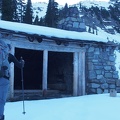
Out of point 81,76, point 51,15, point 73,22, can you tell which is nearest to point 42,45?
point 81,76

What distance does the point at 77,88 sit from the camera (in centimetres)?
1013

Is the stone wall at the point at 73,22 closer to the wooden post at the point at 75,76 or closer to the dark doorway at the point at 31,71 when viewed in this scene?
the dark doorway at the point at 31,71

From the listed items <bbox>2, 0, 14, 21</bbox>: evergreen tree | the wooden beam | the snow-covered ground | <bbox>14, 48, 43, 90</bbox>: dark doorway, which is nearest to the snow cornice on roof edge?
the wooden beam

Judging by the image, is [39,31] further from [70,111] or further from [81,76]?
[70,111]

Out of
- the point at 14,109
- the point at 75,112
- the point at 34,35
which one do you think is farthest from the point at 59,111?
the point at 34,35

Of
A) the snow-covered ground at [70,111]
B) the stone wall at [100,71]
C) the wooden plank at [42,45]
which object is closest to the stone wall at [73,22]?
the stone wall at [100,71]

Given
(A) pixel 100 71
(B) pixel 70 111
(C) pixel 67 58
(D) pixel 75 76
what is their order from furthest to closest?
(C) pixel 67 58, (A) pixel 100 71, (D) pixel 75 76, (B) pixel 70 111

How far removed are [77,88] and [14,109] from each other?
3.68 metres

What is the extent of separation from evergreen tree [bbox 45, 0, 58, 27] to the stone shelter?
57.1 feet

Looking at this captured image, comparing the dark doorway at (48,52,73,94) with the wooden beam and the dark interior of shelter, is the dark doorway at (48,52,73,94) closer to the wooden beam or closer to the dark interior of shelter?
the dark interior of shelter

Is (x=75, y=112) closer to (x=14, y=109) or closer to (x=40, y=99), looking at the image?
(x=14, y=109)

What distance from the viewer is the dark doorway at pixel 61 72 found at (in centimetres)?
1100

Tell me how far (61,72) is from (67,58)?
0.77 m

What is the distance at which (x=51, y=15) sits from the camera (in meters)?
31.4
